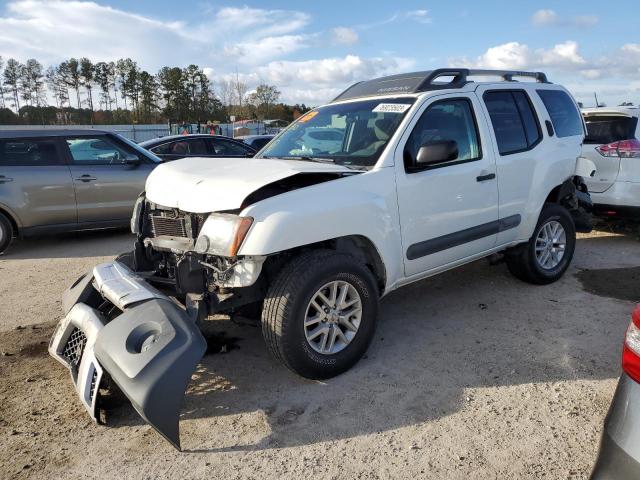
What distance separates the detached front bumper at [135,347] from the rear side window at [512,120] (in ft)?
10.7

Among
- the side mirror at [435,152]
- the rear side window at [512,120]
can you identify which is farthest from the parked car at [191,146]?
the side mirror at [435,152]

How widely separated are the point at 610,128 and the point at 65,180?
25.7 feet

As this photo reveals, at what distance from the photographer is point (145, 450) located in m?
2.81

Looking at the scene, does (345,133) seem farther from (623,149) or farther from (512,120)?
(623,149)

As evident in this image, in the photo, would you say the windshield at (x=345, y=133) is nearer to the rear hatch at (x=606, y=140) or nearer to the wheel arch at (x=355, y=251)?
the wheel arch at (x=355, y=251)

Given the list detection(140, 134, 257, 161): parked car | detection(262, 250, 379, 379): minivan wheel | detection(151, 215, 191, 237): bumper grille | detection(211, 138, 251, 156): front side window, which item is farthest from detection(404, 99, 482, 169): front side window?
detection(211, 138, 251, 156): front side window

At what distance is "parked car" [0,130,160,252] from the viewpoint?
7.31 meters

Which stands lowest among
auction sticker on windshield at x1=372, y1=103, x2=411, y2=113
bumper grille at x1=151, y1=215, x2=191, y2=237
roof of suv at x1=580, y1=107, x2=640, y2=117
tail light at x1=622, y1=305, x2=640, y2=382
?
tail light at x1=622, y1=305, x2=640, y2=382

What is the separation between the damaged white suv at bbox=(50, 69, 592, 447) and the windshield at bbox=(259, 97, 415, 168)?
0.05 ft

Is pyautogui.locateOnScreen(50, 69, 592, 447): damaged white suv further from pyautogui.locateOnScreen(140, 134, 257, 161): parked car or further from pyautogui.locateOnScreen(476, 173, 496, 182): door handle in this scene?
pyautogui.locateOnScreen(140, 134, 257, 161): parked car

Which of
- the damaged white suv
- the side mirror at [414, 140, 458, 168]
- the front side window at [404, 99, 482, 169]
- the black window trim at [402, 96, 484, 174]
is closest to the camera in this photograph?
the damaged white suv

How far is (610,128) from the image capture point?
23.2ft

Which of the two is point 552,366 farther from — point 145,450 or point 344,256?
point 145,450

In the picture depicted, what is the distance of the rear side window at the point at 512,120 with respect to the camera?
15.2ft
